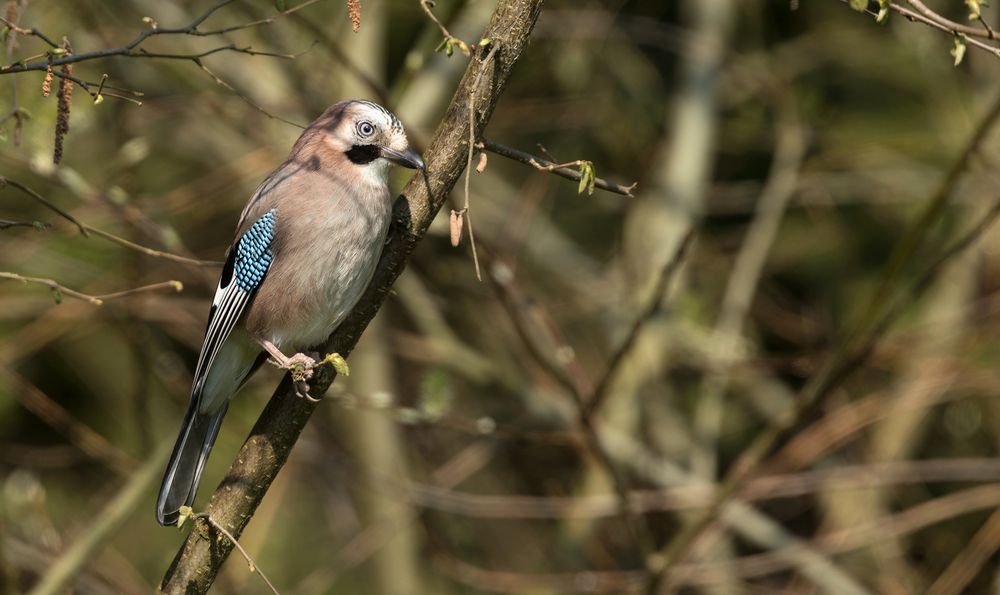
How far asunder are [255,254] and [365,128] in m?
0.71

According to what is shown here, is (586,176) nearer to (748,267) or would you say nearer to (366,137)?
(366,137)

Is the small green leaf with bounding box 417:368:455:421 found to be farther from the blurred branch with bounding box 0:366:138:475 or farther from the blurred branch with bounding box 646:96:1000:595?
the blurred branch with bounding box 0:366:138:475

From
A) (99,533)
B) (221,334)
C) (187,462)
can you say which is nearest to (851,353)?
(221,334)

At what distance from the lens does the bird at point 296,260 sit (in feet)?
14.8

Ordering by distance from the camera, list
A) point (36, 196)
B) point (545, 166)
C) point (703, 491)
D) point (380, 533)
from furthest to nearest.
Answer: point (380, 533) → point (703, 491) → point (545, 166) → point (36, 196)

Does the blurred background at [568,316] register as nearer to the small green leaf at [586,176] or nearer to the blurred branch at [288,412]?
the blurred branch at [288,412]

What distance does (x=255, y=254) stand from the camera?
4969mm

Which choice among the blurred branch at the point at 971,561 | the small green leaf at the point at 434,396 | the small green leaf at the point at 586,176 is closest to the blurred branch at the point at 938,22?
the small green leaf at the point at 586,176

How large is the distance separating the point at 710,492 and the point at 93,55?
426cm

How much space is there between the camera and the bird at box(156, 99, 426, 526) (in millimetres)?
4523

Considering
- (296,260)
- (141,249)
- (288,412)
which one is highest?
(296,260)

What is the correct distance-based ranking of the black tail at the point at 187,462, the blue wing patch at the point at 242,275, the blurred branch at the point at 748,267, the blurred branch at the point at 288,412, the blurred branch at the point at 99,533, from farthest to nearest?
the blurred branch at the point at 748,267
the blurred branch at the point at 99,533
the blue wing patch at the point at 242,275
the black tail at the point at 187,462
the blurred branch at the point at 288,412

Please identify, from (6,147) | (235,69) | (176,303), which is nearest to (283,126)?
(235,69)

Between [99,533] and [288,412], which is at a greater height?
[99,533]
